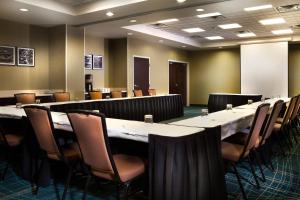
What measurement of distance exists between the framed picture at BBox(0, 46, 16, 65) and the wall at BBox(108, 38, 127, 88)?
3.53m

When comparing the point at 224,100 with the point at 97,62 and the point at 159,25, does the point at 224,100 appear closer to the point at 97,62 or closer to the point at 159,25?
the point at 159,25

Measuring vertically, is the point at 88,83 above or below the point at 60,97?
above

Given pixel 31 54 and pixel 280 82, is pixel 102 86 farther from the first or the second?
pixel 280 82

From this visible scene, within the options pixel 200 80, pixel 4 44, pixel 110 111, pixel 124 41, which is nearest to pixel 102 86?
pixel 124 41

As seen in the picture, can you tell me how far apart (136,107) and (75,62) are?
8.19ft

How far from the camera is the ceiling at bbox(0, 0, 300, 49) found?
5.59 m

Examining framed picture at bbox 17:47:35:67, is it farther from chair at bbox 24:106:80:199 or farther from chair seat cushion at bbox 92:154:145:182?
chair seat cushion at bbox 92:154:145:182

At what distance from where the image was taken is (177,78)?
12.8 metres

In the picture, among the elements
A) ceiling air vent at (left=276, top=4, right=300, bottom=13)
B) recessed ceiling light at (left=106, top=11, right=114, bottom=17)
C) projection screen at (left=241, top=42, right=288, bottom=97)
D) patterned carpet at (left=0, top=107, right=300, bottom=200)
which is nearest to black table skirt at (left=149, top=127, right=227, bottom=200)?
patterned carpet at (left=0, top=107, right=300, bottom=200)

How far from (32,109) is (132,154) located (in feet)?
3.34

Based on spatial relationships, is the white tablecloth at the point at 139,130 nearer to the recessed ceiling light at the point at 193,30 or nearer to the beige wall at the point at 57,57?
the beige wall at the point at 57,57

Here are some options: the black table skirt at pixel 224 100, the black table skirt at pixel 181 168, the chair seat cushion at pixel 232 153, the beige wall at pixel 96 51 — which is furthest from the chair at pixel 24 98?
the black table skirt at pixel 224 100

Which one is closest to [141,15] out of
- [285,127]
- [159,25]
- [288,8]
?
[159,25]

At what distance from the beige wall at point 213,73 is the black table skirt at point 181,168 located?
36.9 ft
